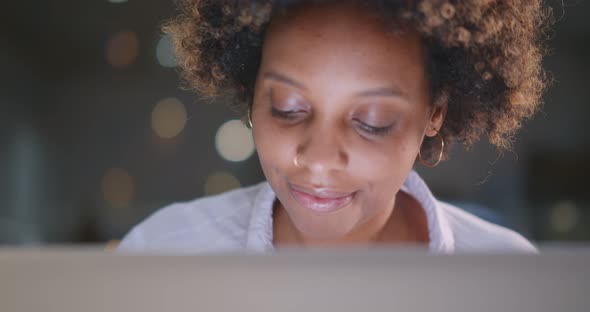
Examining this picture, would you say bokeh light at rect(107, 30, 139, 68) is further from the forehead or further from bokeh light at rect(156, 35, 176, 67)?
the forehead

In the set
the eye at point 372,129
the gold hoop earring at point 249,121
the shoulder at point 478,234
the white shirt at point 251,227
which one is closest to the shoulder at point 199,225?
the white shirt at point 251,227

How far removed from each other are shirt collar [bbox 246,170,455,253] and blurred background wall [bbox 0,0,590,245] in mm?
27

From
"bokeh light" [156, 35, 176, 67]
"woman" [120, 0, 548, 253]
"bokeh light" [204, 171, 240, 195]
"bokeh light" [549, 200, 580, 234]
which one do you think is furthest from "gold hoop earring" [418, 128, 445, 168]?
"bokeh light" [156, 35, 176, 67]

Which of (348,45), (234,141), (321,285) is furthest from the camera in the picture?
(234,141)

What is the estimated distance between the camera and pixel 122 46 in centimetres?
101

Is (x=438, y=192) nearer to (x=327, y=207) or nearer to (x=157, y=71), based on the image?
(x=327, y=207)

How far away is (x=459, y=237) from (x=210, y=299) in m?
0.49

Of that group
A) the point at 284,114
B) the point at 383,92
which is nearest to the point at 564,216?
the point at 383,92

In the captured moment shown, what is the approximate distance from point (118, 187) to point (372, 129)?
0.45 metres

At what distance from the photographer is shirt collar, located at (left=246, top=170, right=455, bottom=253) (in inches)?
40.9

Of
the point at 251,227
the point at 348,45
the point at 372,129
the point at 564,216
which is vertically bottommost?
the point at 251,227

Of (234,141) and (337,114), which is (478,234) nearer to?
(337,114)

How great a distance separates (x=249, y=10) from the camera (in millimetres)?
985

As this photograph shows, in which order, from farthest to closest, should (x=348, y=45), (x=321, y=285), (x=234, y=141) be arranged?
1. (x=234, y=141)
2. (x=348, y=45)
3. (x=321, y=285)
